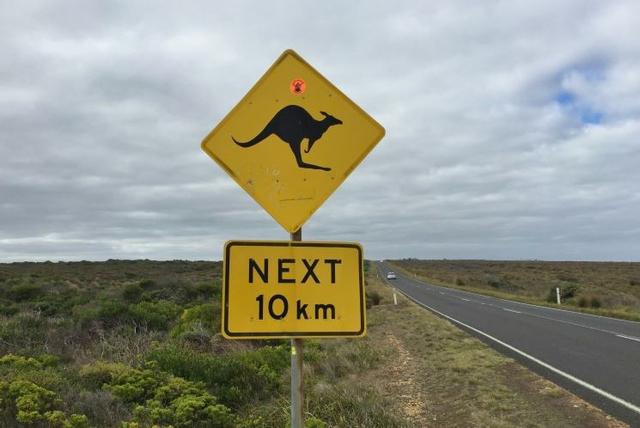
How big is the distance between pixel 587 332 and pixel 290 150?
1487cm

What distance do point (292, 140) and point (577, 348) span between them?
11.6 meters

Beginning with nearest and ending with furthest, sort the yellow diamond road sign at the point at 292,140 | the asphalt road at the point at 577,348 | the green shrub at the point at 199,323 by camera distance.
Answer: the yellow diamond road sign at the point at 292,140 < the asphalt road at the point at 577,348 < the green shrub at the point at 199,323

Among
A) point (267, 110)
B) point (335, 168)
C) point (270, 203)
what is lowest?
point (270, 203)

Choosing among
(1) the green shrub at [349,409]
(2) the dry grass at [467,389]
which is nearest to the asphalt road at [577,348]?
(2) the dry grass at [467,389]

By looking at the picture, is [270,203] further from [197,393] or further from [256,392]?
[256,392]

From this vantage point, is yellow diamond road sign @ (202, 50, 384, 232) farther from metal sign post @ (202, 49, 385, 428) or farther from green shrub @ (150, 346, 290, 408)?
green shrub @ (150, 346, 290, 408)

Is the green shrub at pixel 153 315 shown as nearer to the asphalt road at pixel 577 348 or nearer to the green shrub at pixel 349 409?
the asphalt road at pixel 577 348

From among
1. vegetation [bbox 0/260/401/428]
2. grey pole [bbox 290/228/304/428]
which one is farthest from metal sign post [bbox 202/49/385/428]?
vegetation [bbox 0/260/401/428]

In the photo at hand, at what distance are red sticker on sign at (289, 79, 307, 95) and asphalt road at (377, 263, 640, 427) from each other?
5.99 metres

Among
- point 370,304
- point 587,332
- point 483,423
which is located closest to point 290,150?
point 483,423

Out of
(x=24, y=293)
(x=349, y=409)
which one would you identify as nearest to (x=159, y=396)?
(x=349, y=409)

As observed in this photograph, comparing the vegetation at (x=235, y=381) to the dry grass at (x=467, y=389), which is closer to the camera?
the vegetation at (x=235, y=381)

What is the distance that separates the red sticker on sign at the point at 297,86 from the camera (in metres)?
3.04

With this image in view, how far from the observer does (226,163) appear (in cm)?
295
